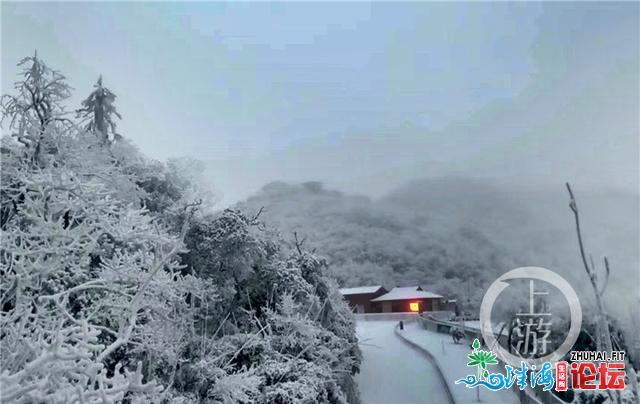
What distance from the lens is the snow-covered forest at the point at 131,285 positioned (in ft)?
10.0

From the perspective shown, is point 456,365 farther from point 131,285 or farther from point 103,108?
point 103,108

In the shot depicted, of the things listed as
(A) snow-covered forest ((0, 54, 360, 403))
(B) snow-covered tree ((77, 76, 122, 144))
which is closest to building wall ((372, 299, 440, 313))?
(A) snow-covered forest ((0, 54, 360, 403))

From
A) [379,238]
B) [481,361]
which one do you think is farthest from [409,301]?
[481,361]

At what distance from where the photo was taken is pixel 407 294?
73.0ft

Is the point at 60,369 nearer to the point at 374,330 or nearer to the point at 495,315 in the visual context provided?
the point at 495,315

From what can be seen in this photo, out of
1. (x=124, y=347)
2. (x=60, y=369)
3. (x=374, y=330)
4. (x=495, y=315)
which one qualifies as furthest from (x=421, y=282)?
(x=60, y=369)

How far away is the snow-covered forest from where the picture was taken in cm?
305

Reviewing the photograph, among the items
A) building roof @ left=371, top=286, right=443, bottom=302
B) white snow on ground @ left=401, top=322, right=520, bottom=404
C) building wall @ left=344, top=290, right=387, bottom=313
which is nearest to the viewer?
white snow on ground @ left=401, top=322, right=520, bottom=404

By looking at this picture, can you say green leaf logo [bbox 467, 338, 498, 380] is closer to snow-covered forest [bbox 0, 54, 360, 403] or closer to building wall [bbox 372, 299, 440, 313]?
snow-covered forest [bbox 0, 54, 360, 403]

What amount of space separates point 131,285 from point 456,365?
874 cm

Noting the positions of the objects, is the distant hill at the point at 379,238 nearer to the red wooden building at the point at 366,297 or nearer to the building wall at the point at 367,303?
the red wooden building at the point at 366,297

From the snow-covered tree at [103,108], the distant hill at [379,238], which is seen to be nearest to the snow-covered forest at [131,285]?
the snow-covered tree at [103,108]

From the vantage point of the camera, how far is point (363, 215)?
23656mm

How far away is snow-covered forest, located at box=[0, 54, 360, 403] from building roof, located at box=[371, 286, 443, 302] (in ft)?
40.9
